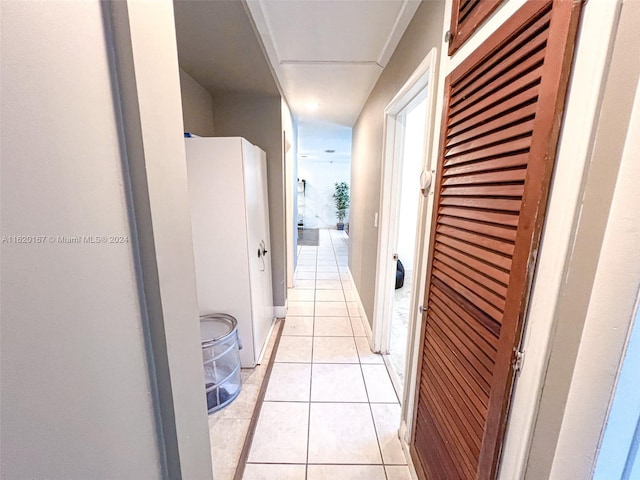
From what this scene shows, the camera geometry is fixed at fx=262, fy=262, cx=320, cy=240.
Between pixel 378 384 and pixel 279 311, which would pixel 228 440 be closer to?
pixel 378 384

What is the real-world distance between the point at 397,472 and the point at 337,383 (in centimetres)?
68

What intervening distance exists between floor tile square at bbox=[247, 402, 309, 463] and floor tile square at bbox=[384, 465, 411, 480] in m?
0.44

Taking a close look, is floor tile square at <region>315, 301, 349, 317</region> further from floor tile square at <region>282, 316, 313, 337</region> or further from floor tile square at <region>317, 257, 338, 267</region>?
floor tile square at <region>317, 257, 338, 267</region>

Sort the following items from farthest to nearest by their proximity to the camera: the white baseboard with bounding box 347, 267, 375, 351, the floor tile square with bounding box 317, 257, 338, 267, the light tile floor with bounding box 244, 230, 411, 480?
the floor tile square with bounding box 317, 257, 338, 267 < the white baseboard with bounding box 347, 267, 375, 351 < the light tile floor with bounding box 244, 230, 411, 480

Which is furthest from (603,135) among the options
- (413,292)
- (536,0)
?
(413,292)

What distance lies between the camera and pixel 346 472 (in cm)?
135

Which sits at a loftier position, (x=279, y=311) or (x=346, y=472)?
(x=279, y=311)

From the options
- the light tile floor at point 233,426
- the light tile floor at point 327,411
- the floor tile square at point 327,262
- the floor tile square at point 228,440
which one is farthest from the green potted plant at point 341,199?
the floor tile square at point 228,440

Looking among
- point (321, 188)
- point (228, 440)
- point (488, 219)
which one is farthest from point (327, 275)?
point (321, 188)

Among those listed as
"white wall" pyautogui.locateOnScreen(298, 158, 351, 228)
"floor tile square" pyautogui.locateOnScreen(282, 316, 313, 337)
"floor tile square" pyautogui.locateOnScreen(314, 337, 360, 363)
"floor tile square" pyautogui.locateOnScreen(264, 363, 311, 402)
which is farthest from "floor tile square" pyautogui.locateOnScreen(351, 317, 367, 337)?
"white wall" pyautogui.locateOnScreen(298, 158, 351, 228)

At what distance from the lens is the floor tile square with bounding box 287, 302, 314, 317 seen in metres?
2.99

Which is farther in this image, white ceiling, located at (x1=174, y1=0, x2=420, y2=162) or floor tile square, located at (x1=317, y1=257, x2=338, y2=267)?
floor tile square, located at (x1=317, y1=257, x2=338, y2=267)

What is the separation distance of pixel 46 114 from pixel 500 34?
3.25 feet

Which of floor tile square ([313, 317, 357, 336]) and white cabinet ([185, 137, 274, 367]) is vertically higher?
white cabinet ([185, 137, 274, 367])
